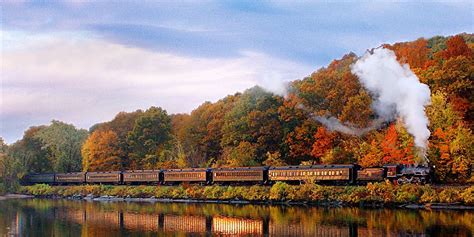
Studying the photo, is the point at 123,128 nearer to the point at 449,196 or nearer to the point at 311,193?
the point at 311,193

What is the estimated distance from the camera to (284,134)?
77.5m

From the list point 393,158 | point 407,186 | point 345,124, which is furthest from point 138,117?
point 407,186

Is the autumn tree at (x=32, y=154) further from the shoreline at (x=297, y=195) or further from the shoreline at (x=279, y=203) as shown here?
the shoreline at (x=297, y=195)

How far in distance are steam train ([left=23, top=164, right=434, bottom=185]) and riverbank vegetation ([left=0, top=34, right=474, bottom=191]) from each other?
2.89 m

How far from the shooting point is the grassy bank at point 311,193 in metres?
49.4

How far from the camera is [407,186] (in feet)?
168

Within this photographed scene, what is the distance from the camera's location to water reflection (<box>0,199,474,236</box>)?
3600cm

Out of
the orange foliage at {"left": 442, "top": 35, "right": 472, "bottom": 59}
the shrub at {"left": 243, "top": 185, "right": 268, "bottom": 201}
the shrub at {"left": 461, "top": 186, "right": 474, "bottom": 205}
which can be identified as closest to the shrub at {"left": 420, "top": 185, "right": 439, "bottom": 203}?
the shrub at {"left": 461, "top": 186, "right": 474, "bottom": 205}

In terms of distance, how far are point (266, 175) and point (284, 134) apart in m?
10.4

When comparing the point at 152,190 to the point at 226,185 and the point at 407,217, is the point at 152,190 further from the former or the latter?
the point at 407,217

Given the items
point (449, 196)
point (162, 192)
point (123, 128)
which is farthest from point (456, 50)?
point (123, 128)

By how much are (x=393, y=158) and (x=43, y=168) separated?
68.0m

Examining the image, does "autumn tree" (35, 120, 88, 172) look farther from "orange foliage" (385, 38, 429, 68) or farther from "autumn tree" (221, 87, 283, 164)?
"orange foliage" (385, 38, 429, 68)

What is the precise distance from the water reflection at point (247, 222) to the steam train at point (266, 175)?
314 inches
